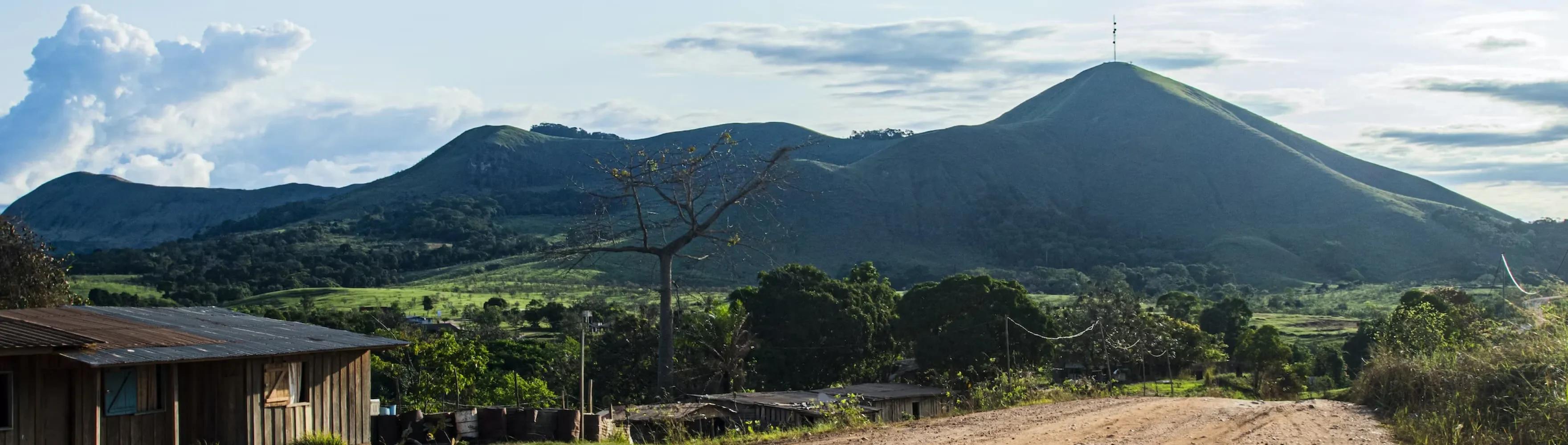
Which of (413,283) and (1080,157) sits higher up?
(1080,157)

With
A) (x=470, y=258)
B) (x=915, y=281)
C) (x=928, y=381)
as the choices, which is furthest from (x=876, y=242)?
(x=928, y=381)

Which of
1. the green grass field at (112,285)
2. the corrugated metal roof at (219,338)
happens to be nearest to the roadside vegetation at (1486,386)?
the corrugated metal roof at (219,338)

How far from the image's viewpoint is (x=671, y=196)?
25734 mm

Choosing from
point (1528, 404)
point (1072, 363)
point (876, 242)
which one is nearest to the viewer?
point (1528, 404)

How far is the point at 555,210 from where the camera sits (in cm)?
15925

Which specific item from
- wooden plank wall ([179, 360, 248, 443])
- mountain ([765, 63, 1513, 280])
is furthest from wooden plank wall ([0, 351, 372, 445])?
mountain ([765, 63, 1513, 280])

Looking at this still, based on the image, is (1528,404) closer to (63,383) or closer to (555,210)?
(63,383)

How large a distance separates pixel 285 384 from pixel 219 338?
1224 millimetres

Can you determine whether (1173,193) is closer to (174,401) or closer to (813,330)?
(813,330)

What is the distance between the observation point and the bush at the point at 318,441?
56.2 feet

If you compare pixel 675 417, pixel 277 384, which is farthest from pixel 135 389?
pixel 675 417

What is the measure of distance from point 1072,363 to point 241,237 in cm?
11671

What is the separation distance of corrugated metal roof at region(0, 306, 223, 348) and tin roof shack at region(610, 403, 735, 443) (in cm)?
719

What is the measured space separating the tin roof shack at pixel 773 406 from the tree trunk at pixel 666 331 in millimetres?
1037
